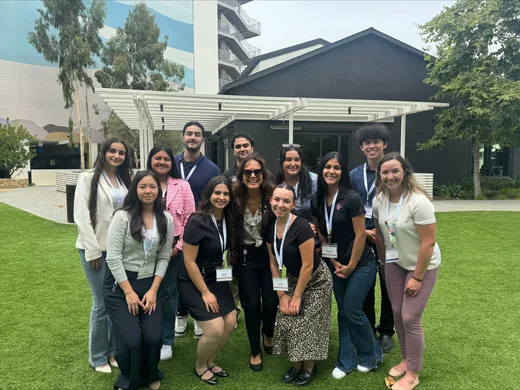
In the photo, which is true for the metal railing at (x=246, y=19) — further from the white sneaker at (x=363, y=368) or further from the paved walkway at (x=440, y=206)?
the white sneaker at (x=363, y=368)

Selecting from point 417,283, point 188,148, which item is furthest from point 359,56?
point 417,283

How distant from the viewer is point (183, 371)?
9.80 feet

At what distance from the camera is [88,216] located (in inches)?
109

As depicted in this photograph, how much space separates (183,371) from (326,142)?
11.8m

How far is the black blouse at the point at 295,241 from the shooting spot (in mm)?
2668

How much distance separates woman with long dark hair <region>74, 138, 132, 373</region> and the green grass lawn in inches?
11.7

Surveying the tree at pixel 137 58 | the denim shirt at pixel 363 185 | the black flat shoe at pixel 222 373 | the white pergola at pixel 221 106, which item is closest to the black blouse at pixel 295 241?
the denim shirt at pixel 363 185

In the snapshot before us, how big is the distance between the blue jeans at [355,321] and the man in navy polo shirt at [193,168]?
1.44 meters

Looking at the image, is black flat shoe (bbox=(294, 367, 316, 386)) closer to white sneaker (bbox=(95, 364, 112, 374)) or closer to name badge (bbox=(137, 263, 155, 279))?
name badge (bbox=(137, 263, 155, 279))

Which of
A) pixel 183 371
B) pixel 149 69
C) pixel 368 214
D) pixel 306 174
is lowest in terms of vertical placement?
pixel 183 371

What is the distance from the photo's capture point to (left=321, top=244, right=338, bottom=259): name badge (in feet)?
9.14

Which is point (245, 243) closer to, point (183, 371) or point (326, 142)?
point (183, 371)

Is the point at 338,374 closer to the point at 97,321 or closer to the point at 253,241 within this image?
the point at 253,241

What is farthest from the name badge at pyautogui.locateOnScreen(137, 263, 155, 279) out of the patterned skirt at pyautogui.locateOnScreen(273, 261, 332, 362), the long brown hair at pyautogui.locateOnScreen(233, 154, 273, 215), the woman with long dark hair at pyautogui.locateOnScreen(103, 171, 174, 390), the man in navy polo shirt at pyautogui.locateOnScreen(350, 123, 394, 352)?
the man in navy polo shirt at pyautogui.locateOnScreen(350, 123, 394, 352)
